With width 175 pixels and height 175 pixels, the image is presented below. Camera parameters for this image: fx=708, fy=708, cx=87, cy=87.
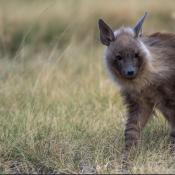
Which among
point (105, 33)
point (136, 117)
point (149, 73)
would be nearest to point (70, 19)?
point (105, 33)

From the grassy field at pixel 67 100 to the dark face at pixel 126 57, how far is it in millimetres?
617

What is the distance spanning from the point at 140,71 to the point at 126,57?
0.19 meters

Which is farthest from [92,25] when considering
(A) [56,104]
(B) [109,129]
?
(B) [109,129]

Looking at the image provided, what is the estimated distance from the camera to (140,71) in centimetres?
648

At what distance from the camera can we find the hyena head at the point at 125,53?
6.43 meters

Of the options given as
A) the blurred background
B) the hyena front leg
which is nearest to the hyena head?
the hyena front leg

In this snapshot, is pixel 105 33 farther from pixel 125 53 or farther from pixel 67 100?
pixel 67 100

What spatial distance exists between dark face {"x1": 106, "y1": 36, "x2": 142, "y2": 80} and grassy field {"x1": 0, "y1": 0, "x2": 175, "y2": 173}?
24.3 inches

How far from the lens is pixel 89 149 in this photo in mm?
6105

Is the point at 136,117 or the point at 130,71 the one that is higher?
the point at 130,71

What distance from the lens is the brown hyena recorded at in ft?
21.1

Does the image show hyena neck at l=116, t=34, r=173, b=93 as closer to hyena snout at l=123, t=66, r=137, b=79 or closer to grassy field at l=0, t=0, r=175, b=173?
hyena snout at l=123, t=66, r=137, b=79

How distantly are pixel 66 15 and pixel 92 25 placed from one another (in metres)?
0.91

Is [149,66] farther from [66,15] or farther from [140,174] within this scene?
[66,15]
